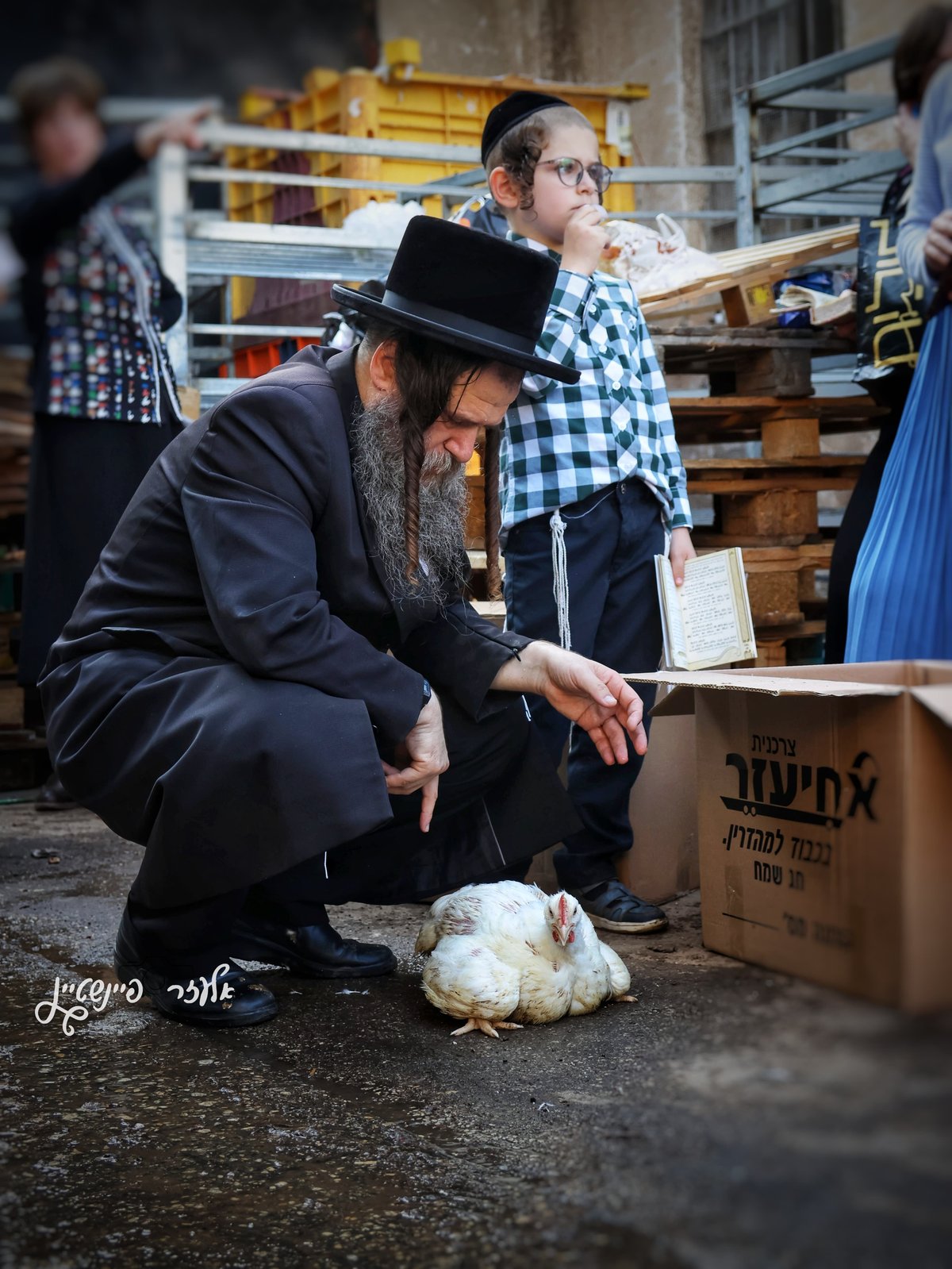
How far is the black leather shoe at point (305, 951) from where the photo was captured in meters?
2.16

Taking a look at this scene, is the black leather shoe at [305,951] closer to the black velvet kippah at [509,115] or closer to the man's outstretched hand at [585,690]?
the man's outstretched hand at [585,690]

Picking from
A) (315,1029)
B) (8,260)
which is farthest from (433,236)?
(8,260)

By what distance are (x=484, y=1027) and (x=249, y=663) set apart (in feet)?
2.26

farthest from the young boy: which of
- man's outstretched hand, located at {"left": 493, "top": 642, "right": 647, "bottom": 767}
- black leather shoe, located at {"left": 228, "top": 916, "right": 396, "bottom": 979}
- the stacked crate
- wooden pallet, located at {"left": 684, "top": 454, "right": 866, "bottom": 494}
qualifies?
the stacked crate

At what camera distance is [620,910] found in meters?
2.42

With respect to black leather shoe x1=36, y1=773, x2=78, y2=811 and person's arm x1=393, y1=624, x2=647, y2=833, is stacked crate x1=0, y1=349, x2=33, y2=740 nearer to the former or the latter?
person's arm x1=393, y1=624, x2=647, y2=833

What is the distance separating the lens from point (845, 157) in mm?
869

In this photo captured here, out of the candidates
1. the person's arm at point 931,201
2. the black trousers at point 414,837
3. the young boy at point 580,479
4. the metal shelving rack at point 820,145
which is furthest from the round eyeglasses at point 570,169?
the person's arm at point 931,201

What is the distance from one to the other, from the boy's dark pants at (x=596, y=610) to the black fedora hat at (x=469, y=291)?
69cm

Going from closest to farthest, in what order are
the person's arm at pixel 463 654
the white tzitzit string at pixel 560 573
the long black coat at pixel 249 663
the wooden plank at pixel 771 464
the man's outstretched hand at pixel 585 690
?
1. the long black coat at pixel 249 663
2. the man's outstretched hand at pixel 585 690
3. the person's arm at pixel 463 654
4. the white tzitzit string at pixel 560 573
5. the wooden plank at pixel 771 464

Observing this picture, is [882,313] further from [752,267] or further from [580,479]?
[752,267]

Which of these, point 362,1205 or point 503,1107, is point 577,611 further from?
point 362,1205

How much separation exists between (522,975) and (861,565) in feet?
3.85

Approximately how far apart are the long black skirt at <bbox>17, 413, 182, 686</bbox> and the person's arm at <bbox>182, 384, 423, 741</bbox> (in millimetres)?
470
